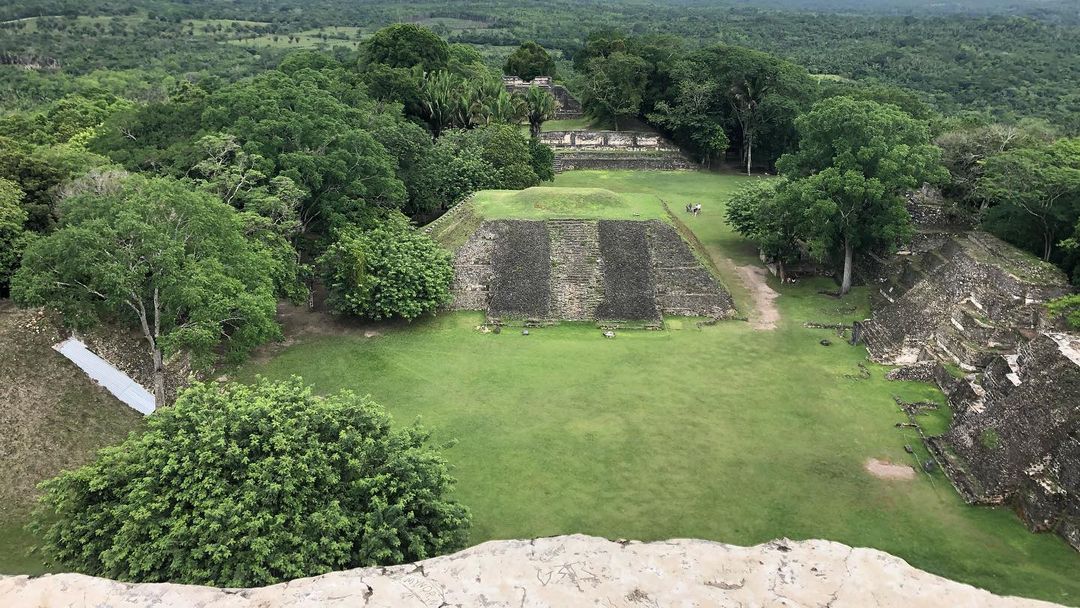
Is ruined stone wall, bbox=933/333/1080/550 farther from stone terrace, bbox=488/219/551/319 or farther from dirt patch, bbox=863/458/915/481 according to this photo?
stone terrace, bbox=488/219/551/319

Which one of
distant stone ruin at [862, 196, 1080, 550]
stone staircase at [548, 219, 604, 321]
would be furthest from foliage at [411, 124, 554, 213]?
distant stone ruin at [862, 196, 1080, 550]

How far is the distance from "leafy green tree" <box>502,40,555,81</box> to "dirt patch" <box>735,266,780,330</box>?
34.0 m

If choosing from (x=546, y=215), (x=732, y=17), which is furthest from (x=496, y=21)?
(x=546, y=215)

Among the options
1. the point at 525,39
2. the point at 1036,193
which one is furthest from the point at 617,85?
the point at 525,39

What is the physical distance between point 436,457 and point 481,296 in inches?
477

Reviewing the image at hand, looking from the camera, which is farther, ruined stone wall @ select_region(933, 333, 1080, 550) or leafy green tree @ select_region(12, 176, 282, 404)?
leafy green tree @ select_region(12, 176, 282, 404)

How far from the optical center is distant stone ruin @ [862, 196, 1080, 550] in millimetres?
13453

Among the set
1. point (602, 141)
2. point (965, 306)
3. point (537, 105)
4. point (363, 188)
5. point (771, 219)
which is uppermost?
point (537, 105)

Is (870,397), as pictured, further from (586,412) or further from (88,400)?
(88,400)

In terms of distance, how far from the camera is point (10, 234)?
19516 millimetres

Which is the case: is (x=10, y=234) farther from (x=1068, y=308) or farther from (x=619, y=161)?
(x=619, y=161)

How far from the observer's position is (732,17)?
135375 mm

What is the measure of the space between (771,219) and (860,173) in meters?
4.08

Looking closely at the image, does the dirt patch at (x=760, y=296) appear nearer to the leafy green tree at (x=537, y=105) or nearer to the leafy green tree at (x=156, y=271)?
the leafy green tree at (x=156, y=271)
